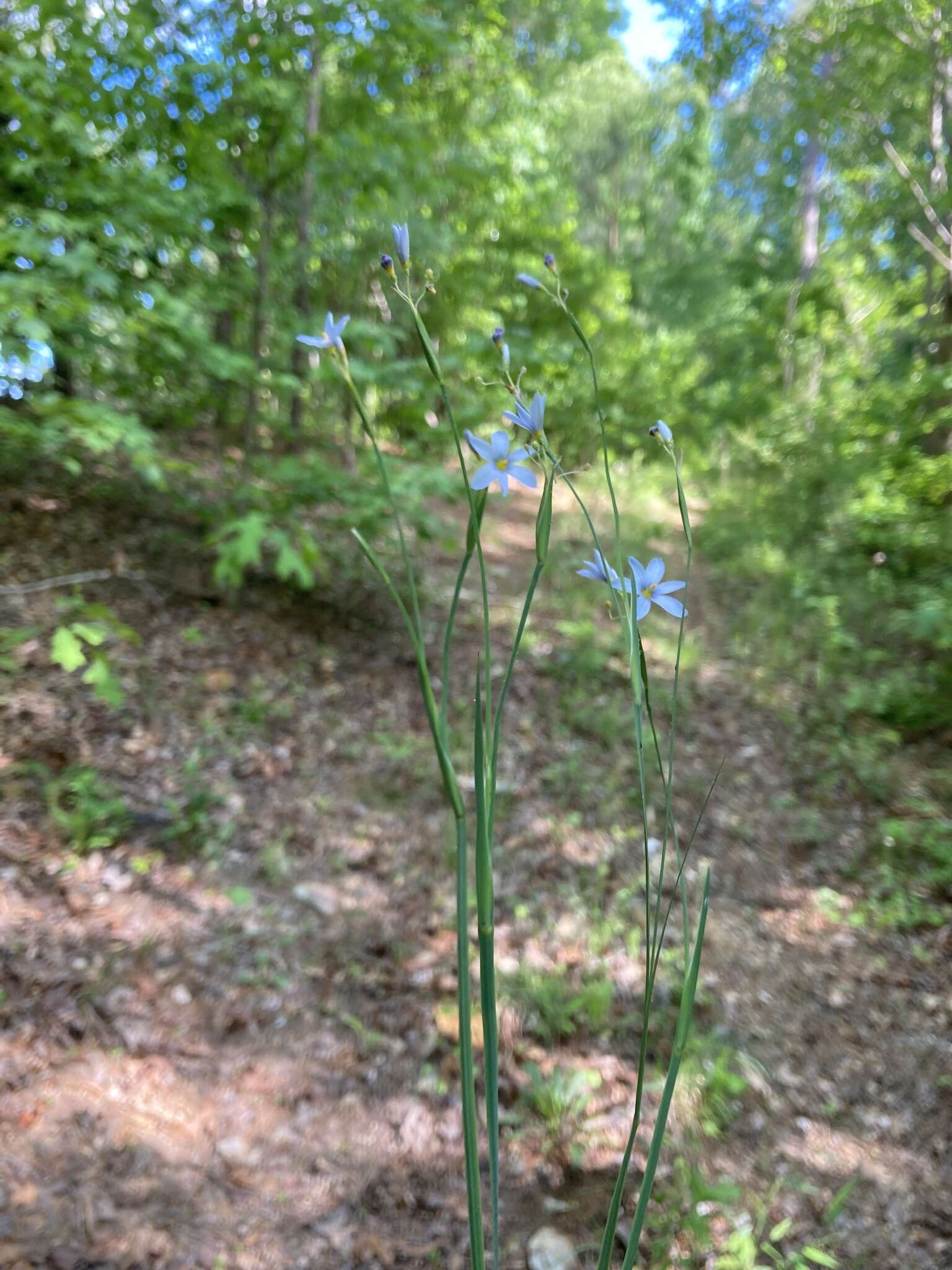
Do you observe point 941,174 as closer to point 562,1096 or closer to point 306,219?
point 306,219

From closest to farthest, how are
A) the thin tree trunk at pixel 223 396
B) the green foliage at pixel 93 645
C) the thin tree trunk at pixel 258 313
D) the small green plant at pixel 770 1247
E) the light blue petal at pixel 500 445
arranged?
1. the light blue petal at pixel 500 445
2. the small green plant at pixel 770 1247
3. the green foliage at pixel 93 645
4. the thin tree trunk at pixel 258 313
5. the thin tree trunk at pixel 223 396

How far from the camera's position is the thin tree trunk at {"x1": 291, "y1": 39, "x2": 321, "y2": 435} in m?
3.14

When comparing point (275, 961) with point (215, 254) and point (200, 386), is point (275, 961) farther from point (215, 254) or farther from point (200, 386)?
point (215, 254)

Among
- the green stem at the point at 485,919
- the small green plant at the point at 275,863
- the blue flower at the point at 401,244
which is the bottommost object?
the green stem at the point at 485,919

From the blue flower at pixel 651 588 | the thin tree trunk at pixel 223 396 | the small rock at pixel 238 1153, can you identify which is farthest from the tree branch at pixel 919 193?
the small rock at pixel 238 1153

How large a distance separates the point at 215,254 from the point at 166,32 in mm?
831

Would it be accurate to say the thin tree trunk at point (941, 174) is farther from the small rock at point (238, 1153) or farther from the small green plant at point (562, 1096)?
the small rock at point (238, 1153)

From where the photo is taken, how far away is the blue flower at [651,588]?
0.74m

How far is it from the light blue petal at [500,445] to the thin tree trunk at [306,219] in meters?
2.85

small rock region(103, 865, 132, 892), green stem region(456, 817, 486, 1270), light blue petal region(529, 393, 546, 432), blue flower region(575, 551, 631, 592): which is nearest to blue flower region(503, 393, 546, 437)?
light blue petal region(529, 393, 546, 432)

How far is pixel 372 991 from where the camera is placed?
2.06 metres

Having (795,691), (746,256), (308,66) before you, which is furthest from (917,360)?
(746,256)

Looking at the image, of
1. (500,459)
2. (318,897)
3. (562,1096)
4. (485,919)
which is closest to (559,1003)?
(562,1096)

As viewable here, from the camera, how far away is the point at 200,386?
11.1 ft
